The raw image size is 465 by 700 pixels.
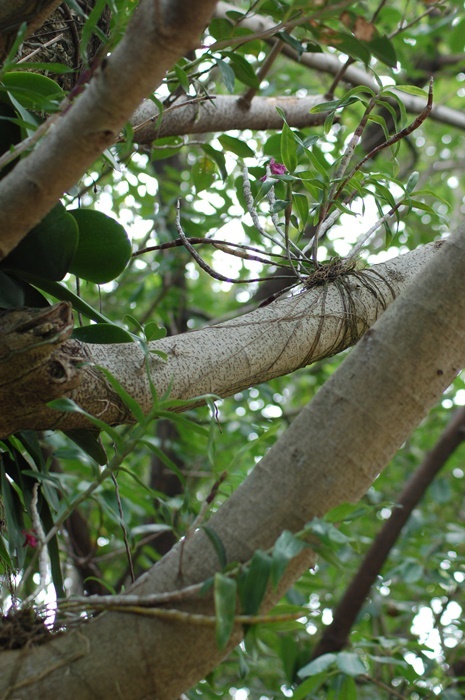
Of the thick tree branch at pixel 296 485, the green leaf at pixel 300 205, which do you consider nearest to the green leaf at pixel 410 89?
the green leaf at pixel 300 205

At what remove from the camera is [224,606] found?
452mm

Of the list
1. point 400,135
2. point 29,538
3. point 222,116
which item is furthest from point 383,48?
point 222,116

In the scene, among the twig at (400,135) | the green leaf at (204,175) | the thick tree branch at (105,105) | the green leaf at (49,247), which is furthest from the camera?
the green leaf at (204,175)

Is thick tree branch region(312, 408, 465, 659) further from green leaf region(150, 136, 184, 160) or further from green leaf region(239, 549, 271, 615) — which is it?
green leaf region(239, 549, 271, 615)

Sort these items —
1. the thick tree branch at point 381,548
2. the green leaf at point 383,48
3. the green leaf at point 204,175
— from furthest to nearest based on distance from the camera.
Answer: the thick tree branch at point 381,548 < the green leaf at point 204,175 < the green leaf at point 383,48

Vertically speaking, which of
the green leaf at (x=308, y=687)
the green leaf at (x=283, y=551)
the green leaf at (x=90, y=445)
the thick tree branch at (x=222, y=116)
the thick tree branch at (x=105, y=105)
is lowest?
the green leaf at (x=308, y=687)

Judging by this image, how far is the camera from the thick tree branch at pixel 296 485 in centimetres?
49

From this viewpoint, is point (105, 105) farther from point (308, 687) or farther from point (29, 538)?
point (308, 687)

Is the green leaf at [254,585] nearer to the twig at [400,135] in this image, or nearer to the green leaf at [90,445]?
the green leaf at [90,445]

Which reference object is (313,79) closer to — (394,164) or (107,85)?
(394,164)

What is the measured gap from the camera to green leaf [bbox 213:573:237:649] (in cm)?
45

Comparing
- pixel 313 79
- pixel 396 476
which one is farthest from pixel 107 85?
pixel 313 79

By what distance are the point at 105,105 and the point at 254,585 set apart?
34 centimetres

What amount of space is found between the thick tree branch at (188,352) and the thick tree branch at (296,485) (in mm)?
153
